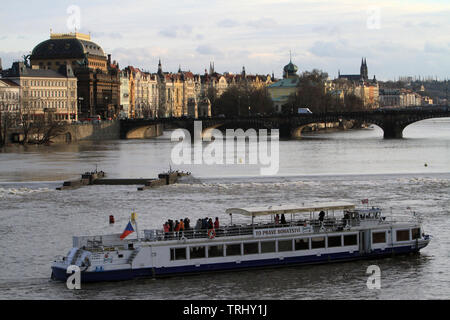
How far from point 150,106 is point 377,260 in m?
149

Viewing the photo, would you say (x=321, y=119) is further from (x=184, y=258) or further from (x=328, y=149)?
(x=184, y=258)

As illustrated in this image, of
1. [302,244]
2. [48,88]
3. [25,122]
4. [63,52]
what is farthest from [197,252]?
[63,52]

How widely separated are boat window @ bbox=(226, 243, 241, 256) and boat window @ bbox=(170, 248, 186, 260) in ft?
4.45

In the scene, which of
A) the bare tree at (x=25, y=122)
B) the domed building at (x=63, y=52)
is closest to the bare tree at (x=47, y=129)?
the bare tree at (x=25, y=122)

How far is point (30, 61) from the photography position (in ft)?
496

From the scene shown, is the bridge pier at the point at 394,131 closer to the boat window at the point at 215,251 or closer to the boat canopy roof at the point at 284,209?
the boat canopy roof at the point at 284,209

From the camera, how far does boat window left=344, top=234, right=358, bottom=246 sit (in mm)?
29070

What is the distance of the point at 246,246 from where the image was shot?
28062 millimetres

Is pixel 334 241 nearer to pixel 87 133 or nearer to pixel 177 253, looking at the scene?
pixel 177 253

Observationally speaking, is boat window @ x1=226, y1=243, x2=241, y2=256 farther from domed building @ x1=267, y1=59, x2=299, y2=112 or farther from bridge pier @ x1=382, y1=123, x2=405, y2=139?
domed building @ x1=267, y1=59, x2=299, y2=112

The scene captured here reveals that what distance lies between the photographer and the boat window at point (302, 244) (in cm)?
2853

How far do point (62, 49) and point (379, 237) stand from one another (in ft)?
407

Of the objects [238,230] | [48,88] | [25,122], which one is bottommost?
[238,230]
